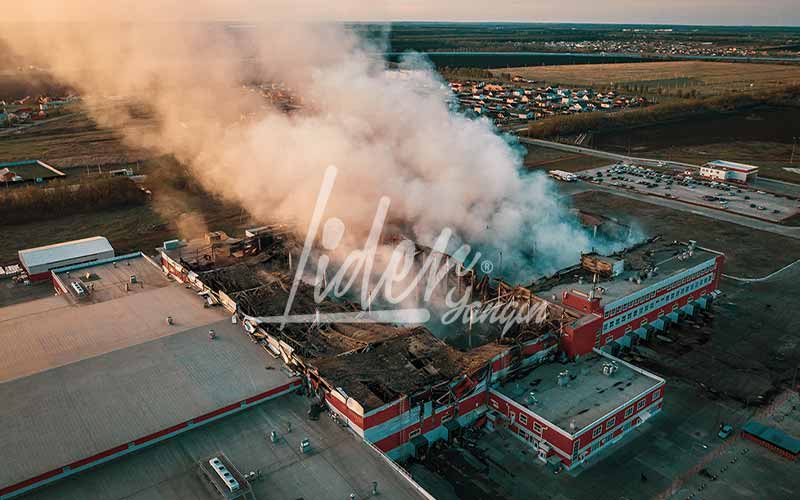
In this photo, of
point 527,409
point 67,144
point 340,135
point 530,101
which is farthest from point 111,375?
point 530,101

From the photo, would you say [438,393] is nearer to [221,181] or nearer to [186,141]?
[221,181]

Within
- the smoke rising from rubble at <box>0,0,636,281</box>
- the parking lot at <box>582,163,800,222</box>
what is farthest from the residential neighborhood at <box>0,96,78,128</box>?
the parking lot at <box>582,163,800,222</box>

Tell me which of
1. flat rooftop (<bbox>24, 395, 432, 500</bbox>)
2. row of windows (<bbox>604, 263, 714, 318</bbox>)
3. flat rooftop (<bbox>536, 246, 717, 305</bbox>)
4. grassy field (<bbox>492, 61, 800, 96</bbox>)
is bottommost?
flat rooftop (<bbox>24, 395, 432, 500</bbox>)

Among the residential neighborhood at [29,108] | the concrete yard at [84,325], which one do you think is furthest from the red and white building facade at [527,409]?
the residential neighborhood at [29,108]

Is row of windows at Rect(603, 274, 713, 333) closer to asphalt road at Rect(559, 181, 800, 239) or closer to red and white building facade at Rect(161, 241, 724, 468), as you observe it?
red and white building facade at Rect(161, 241, 724, 468)

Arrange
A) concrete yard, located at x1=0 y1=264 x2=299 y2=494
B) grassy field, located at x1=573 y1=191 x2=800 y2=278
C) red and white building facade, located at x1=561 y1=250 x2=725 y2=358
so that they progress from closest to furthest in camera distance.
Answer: concrete yard, located at x1=0 y1=264 x2=299 y2=494
red and white building facade, located at x1=561 y1=250 x2=725 y2=358
grassy field, located at x1=573 y1=191 x2=800 y2=278

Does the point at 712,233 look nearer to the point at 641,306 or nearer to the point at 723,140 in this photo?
the point at 641,306
